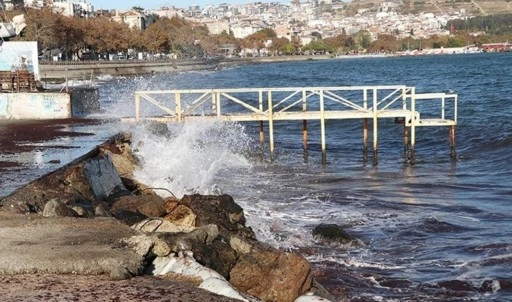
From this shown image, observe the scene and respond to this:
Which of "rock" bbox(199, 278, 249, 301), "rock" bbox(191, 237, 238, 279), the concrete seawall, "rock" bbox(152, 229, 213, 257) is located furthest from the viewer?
the concrete seawall

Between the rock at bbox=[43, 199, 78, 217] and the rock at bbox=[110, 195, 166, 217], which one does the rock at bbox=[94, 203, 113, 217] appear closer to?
the rock at bbox=[43, 199, 78, 217]

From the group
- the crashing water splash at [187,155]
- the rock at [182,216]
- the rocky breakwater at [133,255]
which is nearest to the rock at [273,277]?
the rocky breakwater at [133,255]

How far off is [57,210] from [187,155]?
490 inches

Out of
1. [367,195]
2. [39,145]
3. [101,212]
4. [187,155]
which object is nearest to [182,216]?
[101,212]

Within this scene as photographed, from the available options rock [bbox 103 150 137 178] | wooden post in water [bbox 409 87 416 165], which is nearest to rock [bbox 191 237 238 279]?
rock [bbox 103 150 137 178]

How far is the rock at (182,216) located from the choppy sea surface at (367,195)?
2.20 m

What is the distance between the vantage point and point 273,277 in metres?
9.66

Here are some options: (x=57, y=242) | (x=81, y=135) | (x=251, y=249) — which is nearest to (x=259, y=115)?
(x=81, y=135)

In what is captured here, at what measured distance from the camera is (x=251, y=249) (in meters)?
10.7

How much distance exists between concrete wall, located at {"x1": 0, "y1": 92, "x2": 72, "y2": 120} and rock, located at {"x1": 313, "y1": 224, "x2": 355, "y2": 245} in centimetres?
1409

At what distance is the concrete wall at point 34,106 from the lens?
2686cm

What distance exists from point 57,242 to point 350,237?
7583 millimetres

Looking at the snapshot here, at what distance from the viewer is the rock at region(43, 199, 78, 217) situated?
10393 mm

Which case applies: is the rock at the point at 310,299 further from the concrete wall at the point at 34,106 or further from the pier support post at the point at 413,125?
the concrete wall at the point at 34,106
